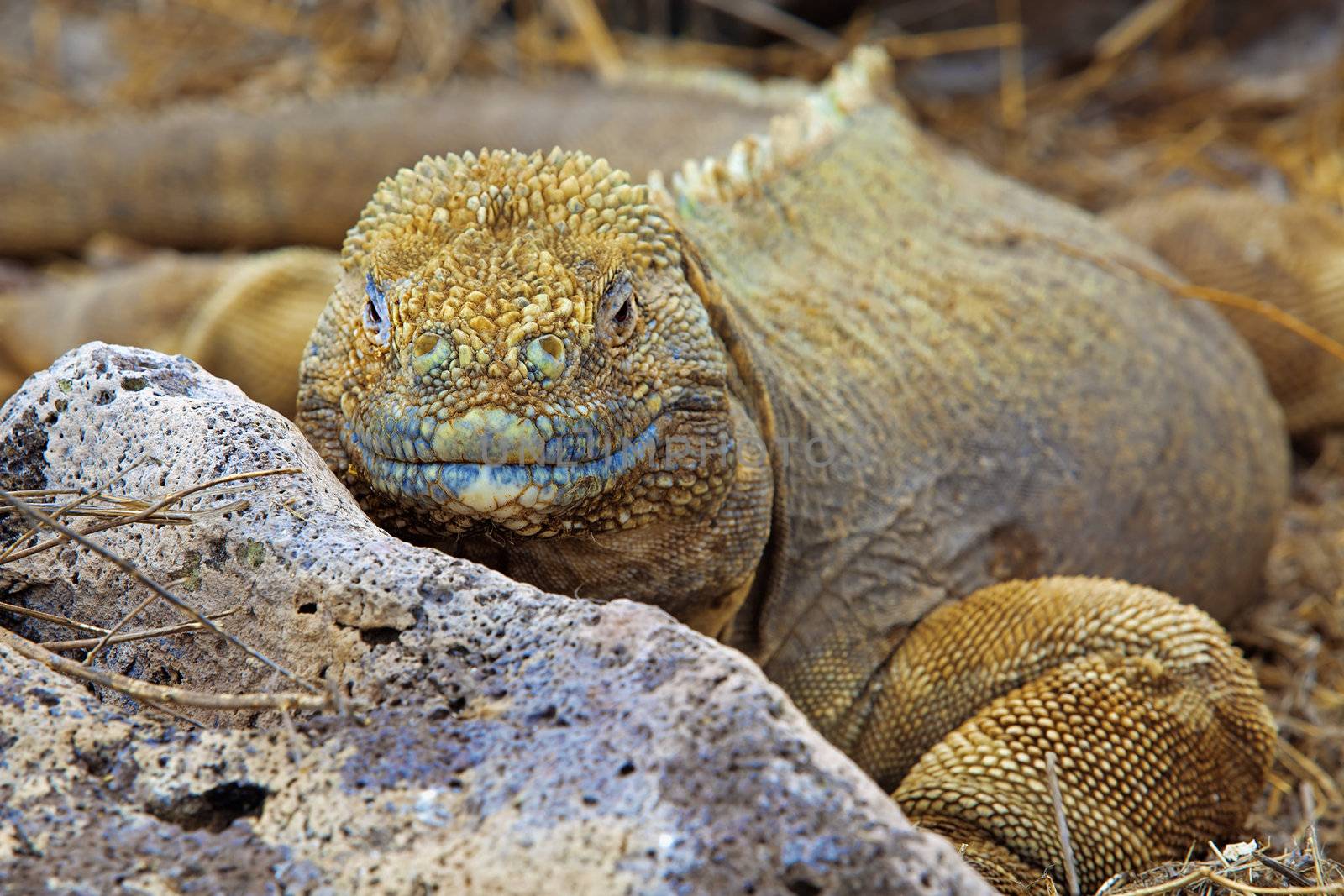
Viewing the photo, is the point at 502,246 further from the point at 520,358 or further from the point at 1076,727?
the point at 1076,727

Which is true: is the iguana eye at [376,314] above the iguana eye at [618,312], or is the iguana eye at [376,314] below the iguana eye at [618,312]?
below

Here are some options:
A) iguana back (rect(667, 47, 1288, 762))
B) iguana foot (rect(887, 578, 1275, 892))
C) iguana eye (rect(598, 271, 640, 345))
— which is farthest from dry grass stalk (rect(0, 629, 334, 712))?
iguana foot (rect(887, 578, 1275, 892))

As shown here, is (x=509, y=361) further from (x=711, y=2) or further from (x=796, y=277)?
(x=711, y=2)

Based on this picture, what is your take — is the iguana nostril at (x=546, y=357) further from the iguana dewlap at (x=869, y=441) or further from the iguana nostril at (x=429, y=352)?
the iguana nostril at (x=429, y=352)

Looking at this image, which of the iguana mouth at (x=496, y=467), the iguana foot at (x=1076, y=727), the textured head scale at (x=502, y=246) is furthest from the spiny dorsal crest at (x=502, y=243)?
the iguana foot at (x=1076, y=727)

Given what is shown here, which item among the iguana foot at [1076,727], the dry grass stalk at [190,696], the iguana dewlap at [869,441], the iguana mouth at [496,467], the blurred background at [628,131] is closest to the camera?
the dry grass stalk at [190,696]

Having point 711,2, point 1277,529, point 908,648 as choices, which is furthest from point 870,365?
point 711,2

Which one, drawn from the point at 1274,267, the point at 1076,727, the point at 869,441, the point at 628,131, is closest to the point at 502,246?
the point at 869,441
